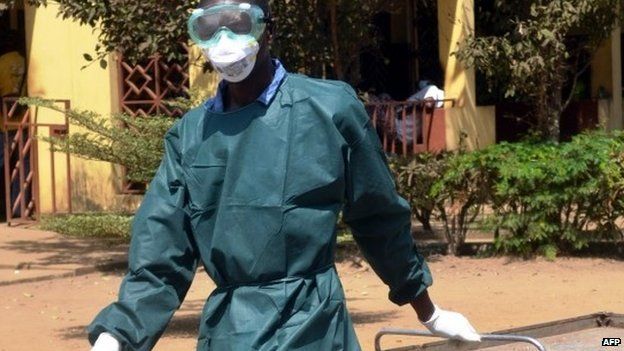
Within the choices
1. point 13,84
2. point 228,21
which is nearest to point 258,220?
point 228,21

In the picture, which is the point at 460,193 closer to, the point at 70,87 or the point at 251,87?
the point at 70,87

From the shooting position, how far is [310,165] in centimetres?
335

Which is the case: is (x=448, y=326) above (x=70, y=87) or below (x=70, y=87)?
below

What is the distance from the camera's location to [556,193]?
1040 centimetres

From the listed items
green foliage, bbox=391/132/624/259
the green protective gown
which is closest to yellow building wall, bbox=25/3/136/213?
green foliage, bbox=391/132/624/259

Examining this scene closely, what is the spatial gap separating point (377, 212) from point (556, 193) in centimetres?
708

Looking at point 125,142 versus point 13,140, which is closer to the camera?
point 125,142

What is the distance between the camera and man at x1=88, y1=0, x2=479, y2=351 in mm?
3320

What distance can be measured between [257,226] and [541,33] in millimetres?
7743

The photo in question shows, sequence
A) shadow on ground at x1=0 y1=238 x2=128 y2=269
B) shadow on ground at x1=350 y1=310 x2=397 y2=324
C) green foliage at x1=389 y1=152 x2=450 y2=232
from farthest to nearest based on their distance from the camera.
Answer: shadow on ground at x1=0 y1=238 x2=128 y2=269 < green foliage at x1=389 y1=152 x2=450 y2=232 < shadow on ground at x1=350 y1=310 x2=397 y2=324

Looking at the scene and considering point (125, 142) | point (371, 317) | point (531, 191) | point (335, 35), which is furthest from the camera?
point (335, 35)

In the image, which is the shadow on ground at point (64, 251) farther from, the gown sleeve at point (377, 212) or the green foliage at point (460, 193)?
the gown sleeve at point (377, 212)

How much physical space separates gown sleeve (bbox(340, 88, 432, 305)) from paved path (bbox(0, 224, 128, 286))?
281 inches

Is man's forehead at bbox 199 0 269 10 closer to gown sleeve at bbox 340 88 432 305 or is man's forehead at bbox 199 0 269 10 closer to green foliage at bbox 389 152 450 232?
gown sleeve at bbox 340 88 432 305
